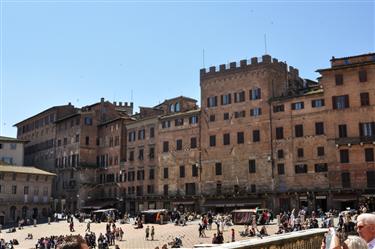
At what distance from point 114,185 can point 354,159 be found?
124ft

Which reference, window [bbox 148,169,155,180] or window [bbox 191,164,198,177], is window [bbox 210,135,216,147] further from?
window [bbox 148,169,155,180]

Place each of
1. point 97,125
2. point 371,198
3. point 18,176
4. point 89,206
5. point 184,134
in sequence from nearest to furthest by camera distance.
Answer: point 371,198 → point 184,134 → point 18,176 → point 89,206 → point 97,125

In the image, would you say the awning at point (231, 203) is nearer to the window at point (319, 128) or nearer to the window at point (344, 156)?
the window at point (319, 128)

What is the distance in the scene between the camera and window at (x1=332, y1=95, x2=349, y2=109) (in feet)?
157

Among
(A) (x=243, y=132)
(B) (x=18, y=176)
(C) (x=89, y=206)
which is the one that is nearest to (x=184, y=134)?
(A) (x=243, y=132)

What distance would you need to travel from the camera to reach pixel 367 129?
46.5 m

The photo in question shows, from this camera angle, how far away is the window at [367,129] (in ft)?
152

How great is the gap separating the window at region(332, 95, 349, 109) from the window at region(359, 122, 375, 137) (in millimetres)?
2583

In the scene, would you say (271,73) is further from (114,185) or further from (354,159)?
(114,185)

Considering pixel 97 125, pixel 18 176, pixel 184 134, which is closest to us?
pixel 184 134

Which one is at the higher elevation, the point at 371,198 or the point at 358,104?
the point at 358,104

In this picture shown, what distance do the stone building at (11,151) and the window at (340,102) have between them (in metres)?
51.7

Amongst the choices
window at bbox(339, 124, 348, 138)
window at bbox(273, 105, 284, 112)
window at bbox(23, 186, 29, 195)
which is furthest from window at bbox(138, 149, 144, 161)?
window at bbox(339, 124, 348, 138)

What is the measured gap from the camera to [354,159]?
4650 cm
